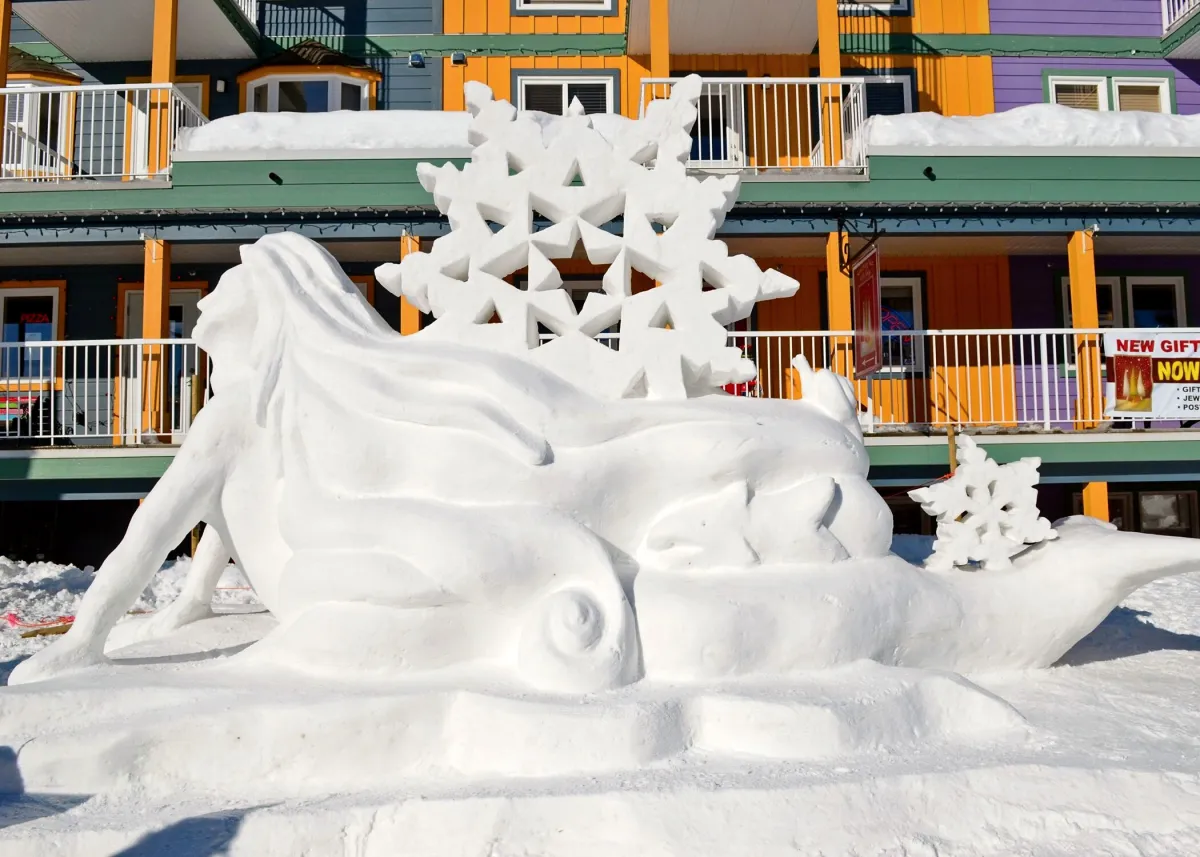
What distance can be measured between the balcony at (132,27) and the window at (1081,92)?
12.2 metres

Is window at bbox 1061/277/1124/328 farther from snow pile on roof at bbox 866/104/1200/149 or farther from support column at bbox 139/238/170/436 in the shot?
support column at bbox 139/238/170/436

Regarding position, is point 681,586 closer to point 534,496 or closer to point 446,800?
point 534,496

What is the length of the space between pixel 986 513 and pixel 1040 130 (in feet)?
30.6

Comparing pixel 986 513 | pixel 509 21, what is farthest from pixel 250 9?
pixel 986 513

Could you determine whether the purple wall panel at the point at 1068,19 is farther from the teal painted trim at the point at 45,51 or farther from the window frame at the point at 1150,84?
the teal painted trim at the point at 45,51

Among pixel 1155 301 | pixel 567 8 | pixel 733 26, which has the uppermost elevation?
pixel 567 8

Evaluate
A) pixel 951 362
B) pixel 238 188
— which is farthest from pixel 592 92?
pixel 951 362

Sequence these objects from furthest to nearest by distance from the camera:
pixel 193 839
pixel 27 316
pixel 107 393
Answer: pixel 27 316 → pixel 107 393 → pixel 193 839

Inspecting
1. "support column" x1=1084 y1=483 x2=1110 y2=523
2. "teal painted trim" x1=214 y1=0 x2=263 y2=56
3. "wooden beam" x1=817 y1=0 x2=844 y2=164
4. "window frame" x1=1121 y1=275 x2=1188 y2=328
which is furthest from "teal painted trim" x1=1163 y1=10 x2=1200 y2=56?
"teal painted trim" x1=214 y1=0 x2=263 y2=56

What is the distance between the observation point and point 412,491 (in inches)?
150

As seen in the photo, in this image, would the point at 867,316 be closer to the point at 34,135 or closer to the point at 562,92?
the point at 562,92

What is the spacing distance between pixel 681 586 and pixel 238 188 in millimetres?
9972

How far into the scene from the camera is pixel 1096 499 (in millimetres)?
11766

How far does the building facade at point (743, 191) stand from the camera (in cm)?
1151
